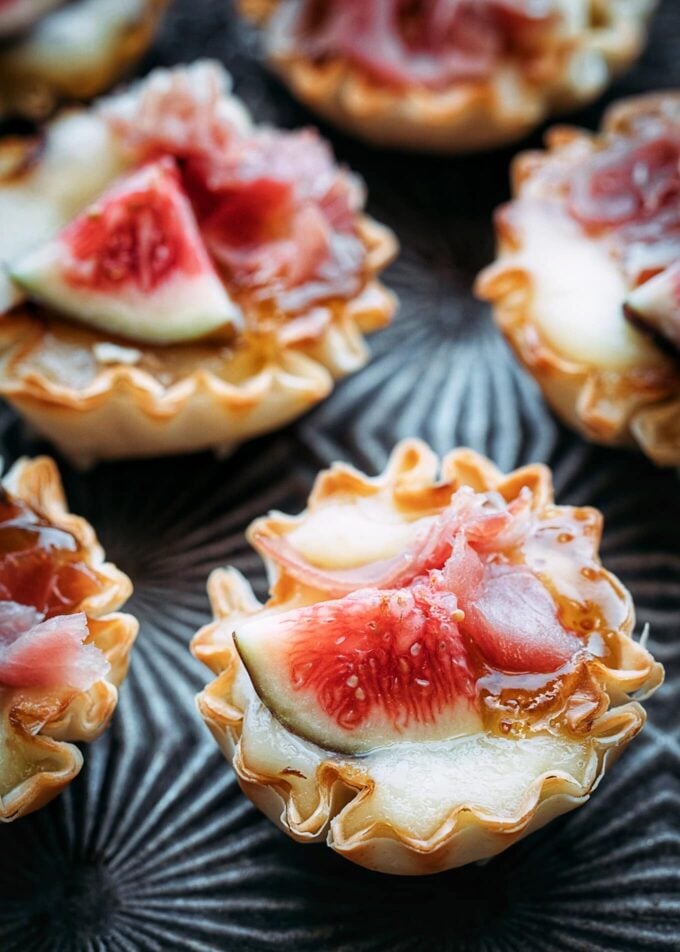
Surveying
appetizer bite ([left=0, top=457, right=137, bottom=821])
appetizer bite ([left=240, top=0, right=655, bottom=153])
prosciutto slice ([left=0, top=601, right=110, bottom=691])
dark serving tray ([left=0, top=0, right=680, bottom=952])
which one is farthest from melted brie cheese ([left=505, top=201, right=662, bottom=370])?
prosciutto slice ([left=0, top=601, right=110, bottom=691])

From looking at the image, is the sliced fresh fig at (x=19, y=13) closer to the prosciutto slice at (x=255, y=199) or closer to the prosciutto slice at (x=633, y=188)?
the prosciutto slice at (x=255, y=199)

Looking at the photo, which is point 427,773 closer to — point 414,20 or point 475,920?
point 475,920

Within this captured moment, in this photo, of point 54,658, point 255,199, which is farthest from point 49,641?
point 255,199

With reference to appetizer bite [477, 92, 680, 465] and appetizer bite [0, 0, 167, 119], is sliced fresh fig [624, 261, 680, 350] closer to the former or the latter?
appetizer bite [477, 92, 680, 465]

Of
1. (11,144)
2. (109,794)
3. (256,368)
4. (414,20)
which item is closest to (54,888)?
(109,794)

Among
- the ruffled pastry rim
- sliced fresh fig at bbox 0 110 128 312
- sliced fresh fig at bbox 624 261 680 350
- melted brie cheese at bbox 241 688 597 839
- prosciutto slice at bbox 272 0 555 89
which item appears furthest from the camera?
prosciutto slice at bbox 272 0 555 89

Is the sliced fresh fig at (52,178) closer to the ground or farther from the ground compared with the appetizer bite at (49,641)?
farther from the ground

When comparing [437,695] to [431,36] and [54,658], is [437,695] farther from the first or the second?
[431,36]

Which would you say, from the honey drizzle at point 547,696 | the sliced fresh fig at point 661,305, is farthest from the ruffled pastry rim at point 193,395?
the honey drizzle at point 547,696
